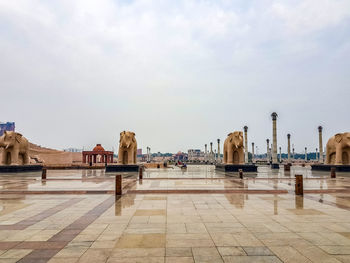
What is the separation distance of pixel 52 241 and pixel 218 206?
6.18m

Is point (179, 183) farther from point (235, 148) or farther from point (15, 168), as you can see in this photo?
point (15, 168)

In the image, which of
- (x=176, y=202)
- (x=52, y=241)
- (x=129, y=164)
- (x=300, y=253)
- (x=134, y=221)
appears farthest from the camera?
(x=129, y=164)

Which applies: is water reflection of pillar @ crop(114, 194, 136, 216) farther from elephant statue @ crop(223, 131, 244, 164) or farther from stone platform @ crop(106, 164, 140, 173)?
elephant statue @ crop(223, 131, 244, 164)

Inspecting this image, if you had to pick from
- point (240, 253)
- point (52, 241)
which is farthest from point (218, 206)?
point (52, 241)

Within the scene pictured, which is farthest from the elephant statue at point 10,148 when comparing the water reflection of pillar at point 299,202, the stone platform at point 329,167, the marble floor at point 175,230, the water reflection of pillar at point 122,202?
the stone platform at point 329,167

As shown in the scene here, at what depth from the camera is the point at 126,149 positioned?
111 ft

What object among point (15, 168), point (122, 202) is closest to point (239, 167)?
point (122, 202)

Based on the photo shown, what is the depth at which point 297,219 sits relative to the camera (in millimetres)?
7812

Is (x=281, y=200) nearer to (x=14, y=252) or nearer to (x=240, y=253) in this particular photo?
(x=240, y=253)

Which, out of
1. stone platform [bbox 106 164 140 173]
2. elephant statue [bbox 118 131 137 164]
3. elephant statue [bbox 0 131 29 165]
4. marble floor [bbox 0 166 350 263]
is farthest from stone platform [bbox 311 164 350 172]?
elephant statue [bbox 0 131 29 165]

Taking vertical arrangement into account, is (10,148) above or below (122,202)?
above

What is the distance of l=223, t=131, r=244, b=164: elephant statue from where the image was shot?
33.3 m

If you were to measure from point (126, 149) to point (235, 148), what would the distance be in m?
14.7

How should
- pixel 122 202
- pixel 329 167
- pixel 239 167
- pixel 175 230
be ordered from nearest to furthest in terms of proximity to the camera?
pixel 175 230
pixel 122 202
pixel 329 167
pixel 239 167
